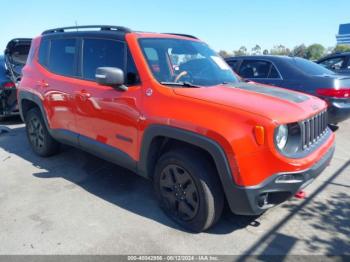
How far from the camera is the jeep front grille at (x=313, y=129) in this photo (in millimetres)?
2964

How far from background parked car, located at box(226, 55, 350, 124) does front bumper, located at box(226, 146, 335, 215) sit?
11.8 ft

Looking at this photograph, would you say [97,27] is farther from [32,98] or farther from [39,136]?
[39,136]

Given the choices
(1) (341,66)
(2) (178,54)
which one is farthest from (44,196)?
(1) (341,66)

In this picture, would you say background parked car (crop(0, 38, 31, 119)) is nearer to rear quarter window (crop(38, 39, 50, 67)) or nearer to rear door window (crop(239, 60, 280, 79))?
rear quarter window (crop(38, 39, 50, 67))

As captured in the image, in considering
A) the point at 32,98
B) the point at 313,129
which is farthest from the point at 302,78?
the point at 32,98

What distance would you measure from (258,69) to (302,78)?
100 cm

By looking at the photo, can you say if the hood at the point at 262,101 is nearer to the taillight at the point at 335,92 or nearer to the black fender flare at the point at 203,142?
the black fender flare at the point at 203,142

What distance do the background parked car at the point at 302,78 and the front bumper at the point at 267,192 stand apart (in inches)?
142

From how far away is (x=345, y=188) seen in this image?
13.6ft

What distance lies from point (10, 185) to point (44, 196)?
72 cm

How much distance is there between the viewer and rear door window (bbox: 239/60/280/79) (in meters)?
6.66

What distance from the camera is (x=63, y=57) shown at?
462 cm

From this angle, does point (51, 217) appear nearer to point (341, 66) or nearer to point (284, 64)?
point (284, 64)

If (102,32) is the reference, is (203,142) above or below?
below
